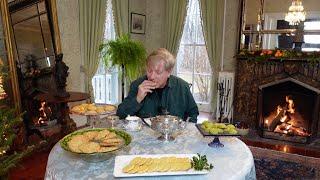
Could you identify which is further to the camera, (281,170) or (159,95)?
(281,170)

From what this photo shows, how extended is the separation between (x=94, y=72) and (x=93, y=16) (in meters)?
0.82

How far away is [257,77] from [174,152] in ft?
10.1

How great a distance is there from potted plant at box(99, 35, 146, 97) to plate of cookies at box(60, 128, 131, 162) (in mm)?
2615

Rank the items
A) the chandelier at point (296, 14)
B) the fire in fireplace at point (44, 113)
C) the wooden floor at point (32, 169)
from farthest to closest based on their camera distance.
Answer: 1. the chandelier at point (296, 14)
2. the fire in fireplace at point (44, 113)
3. the wooden floor at point (32, 169)

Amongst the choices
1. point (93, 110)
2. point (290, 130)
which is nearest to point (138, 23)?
point (290, 130)

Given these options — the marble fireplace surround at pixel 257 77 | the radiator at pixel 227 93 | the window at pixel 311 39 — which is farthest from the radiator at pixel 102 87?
the window at pixel 311 39

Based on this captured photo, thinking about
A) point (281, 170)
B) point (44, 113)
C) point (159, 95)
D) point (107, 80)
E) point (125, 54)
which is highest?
point (125, 54)

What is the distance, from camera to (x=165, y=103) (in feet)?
6.79

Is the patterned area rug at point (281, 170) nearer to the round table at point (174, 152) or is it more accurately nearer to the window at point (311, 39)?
the round table at point (174, 152)

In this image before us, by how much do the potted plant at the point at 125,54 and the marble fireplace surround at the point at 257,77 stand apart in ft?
5.03

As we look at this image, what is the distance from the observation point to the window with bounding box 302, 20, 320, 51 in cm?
375

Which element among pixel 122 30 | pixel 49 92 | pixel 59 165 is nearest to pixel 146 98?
pixel 59 165

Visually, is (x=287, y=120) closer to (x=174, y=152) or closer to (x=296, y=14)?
(x=296, y=14)

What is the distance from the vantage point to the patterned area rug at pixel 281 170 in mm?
2652
